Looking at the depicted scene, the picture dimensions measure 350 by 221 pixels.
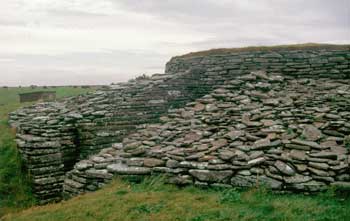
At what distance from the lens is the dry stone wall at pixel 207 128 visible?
7.90 metres

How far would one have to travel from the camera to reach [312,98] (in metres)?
10.9

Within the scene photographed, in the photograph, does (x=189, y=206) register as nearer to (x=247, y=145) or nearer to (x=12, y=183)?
(x=247, y=145)

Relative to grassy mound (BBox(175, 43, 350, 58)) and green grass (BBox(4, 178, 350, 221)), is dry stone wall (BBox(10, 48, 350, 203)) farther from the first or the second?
green grass (BBox(4, 178, 350, 221))

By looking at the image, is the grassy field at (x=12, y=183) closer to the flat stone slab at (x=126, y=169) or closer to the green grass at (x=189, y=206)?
the green grass at (x=189, y=206)

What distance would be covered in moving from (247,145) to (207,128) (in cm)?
166

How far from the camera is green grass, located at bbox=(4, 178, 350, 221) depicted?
249 inches

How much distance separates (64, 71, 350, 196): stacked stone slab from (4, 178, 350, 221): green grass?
0.35m

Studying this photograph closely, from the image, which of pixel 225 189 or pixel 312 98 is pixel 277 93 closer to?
pixel 312 98

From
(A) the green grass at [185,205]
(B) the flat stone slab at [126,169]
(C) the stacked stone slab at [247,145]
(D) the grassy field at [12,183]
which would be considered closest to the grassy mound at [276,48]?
(C) the stacked stone slab at [247,145]

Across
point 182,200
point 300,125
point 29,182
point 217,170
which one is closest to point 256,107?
point 300,125

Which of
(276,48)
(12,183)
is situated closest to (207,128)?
(12,183)

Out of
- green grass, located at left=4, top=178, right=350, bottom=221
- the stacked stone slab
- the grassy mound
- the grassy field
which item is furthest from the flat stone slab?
the grassy mound

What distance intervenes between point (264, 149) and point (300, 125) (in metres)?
1.35

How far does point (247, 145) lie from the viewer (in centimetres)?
861
